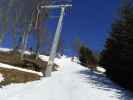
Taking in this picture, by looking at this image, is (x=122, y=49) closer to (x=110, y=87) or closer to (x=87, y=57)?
(x=110, y=87)

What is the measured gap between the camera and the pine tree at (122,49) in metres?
23.7

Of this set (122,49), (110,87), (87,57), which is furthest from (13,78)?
(87,57)

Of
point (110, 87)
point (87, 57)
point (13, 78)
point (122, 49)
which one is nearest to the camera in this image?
point (13, 78)

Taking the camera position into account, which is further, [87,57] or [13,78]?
[87,57]

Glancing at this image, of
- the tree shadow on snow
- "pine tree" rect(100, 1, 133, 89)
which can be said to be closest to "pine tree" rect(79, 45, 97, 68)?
"pine tree" rect(100, 1, 133, 89)

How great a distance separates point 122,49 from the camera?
2525 centimetres

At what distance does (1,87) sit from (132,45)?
10983 mm

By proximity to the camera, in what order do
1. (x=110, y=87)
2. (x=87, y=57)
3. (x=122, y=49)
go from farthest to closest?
(x=87, y=57) → (x=122, y=49) → (x=110, y=87)

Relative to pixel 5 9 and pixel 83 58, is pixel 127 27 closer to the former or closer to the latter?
pixel 5 9

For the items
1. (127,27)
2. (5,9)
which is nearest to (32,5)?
(5,9)

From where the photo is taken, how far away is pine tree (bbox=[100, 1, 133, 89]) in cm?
2372

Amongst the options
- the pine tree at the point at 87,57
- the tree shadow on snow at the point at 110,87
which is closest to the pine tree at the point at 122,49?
the tree shadow on snow at the point at 110,87

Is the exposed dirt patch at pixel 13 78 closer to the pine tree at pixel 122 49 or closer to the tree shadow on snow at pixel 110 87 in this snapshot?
the tree shadow on snow at pixel 110 87

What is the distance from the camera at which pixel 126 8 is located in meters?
29.2
